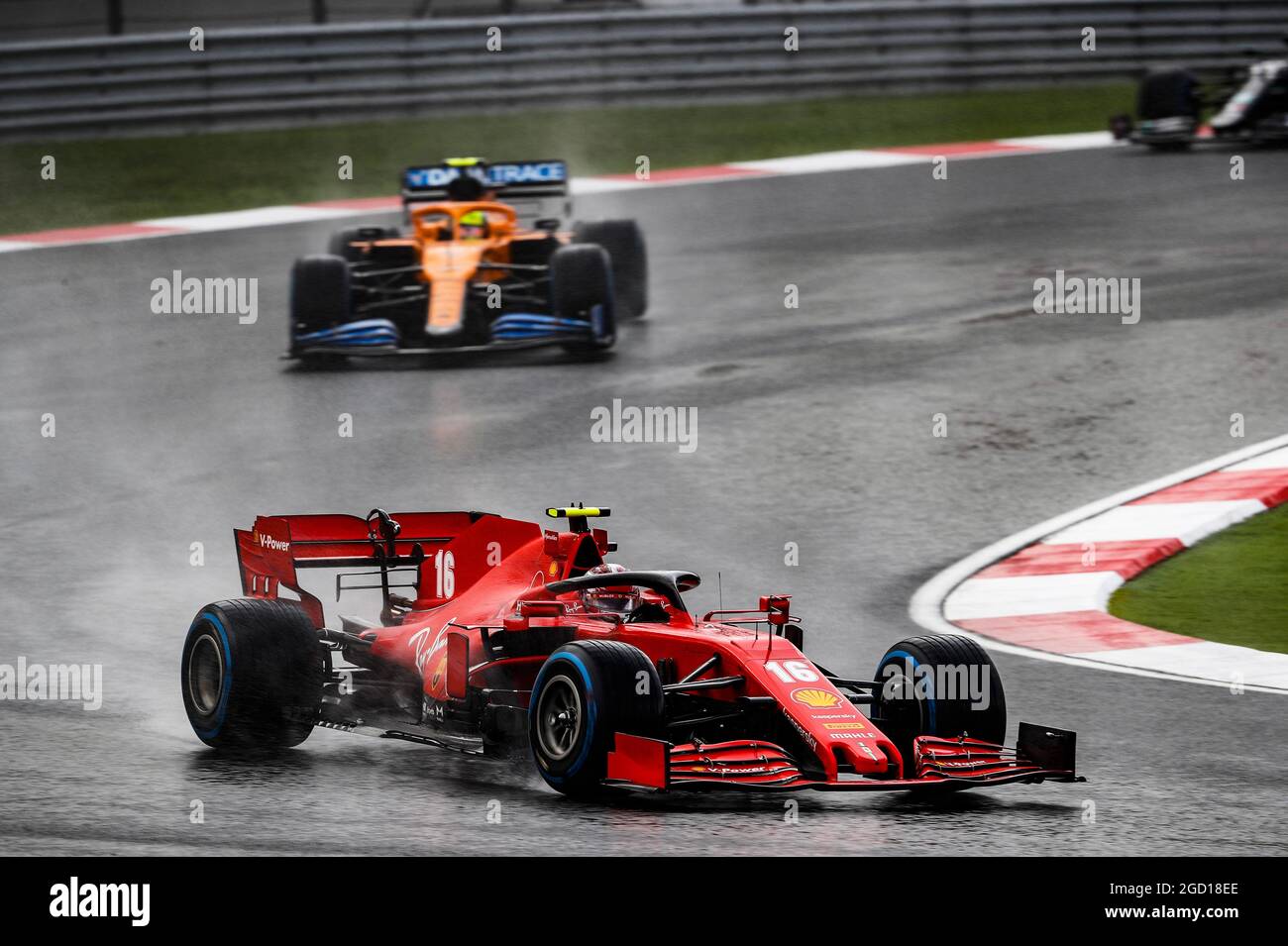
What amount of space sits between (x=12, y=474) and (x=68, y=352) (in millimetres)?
3371

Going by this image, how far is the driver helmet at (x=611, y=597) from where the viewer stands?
26.0 ft

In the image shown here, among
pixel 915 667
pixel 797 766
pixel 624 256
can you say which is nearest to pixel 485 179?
pixel 624 256

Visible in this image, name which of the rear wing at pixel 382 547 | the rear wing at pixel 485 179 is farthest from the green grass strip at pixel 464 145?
the rear wing at pixel 382 547

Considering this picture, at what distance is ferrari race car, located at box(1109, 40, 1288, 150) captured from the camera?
75.1 feet

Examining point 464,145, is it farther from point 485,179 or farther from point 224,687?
point 224,687

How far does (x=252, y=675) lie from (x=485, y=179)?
9196 millimetres

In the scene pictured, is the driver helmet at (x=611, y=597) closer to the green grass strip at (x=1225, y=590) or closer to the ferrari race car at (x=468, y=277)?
the green grass strip at (x=1225, y=590)

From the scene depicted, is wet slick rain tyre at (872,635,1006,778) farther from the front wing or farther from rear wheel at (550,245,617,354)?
rear wheel at (550,245,617,354)

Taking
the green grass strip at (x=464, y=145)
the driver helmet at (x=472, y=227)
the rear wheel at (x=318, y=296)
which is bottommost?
the rear wheel at (x=318, y=296)

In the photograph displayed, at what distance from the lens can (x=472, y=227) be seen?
16.0 metres

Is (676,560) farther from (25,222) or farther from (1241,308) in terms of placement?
(25,222)

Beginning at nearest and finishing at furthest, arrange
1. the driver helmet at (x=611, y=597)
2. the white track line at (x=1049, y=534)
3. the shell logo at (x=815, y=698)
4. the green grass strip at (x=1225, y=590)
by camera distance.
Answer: the shell logo at (x=815, y=698), the driver helmet at (x=611, y=597), the white track line at (x=1049, y=534), the green grass strip at (x=1225, y=590)
